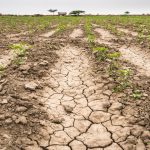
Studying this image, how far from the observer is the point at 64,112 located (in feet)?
15.4

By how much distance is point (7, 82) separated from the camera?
5465mm

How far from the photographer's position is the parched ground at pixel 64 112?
3889 millimetres

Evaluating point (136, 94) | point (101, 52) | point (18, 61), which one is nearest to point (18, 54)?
point (18, 61)

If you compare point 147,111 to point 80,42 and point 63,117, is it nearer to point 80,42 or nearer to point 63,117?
point 63,117

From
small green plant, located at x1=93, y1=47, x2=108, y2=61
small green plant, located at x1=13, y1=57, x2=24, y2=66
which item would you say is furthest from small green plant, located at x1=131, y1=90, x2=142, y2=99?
small green plant, located at x1=13, y1=57, x2=24, y2=66

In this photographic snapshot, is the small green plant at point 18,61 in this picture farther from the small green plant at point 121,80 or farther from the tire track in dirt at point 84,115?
the small green plant at point 121,80

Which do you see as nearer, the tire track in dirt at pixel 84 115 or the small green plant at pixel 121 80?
the tire track in dirt at pixel 84 115

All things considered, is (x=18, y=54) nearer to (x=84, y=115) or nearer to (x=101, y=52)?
(x=101, y=52)

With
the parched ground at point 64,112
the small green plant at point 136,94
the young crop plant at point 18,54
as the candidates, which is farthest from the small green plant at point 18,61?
the small green plant at point 136,94

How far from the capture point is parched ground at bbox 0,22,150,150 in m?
3.89

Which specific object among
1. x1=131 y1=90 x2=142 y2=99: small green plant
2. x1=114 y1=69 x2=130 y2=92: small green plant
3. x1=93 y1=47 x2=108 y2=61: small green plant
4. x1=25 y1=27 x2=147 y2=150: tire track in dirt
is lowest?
x1=25 y1=27 x2=147 y2=150: tire track in dirt

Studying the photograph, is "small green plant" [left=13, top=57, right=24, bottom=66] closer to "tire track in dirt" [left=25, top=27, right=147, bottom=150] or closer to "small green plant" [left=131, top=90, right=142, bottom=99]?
"tire track in dirt" [left=25, top=27, right=147, bottom=150]

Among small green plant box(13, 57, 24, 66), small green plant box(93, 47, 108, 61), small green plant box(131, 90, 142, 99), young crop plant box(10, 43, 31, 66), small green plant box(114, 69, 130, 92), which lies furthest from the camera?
small green plant box(93, 47, 108, 61)

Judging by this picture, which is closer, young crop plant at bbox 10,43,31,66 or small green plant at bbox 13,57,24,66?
small green plant at bbox 13,57,24,66
